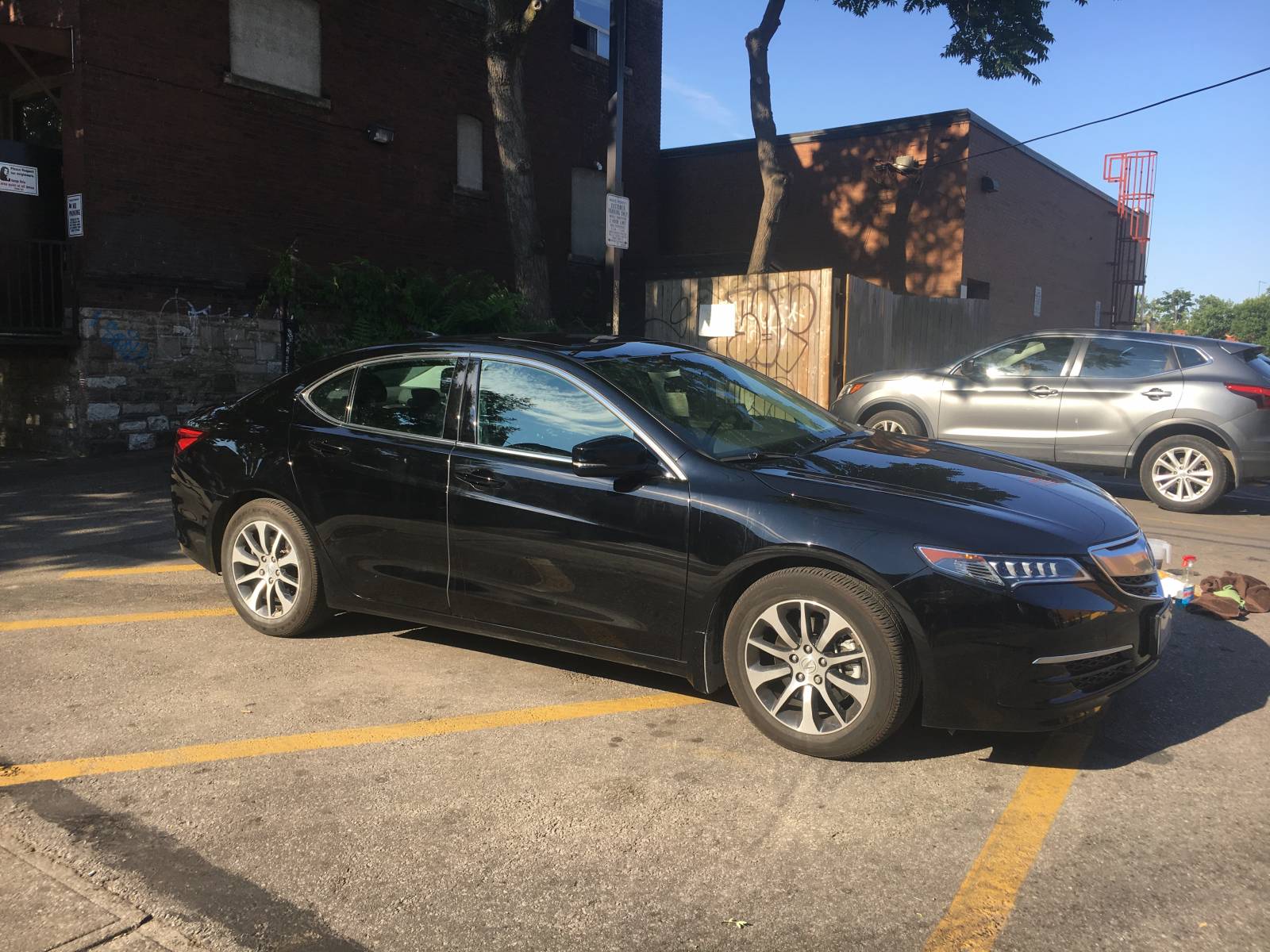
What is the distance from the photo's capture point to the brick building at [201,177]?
1262 centimetres

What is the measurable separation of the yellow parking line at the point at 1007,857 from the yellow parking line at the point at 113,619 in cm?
→ 434

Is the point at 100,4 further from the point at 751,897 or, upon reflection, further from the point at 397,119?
the point at 751,897

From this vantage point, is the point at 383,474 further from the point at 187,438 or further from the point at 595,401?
the point at 187,438

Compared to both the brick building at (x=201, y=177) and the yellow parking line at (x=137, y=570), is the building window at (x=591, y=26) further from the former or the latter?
the yellow parking line at (x=137, y=570)

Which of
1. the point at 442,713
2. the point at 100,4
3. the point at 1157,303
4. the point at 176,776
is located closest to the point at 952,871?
the point at 442,713

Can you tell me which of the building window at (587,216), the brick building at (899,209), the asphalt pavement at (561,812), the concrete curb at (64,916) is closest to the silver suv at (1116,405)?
the asphalt pavement at (561,812)

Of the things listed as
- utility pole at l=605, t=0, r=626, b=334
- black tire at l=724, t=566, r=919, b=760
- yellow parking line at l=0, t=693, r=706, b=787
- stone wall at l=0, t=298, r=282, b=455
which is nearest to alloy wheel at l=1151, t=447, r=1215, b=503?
utility pole at l=605, t=0, r=626, b=334

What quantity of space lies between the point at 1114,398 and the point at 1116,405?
0.25ft

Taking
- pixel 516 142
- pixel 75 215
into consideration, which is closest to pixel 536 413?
pixel 75 215

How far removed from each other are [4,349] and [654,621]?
11.0 meters

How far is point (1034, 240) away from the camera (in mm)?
24141

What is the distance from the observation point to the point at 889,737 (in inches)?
158

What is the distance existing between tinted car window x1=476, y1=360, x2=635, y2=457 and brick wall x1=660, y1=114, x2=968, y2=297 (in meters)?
15.5

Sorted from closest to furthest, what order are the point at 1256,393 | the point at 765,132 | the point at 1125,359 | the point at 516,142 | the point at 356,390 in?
the point at 356,390 < the point at 1256,393 < the point at 1125,359 < the point at 516,142 < the point at 765,132
